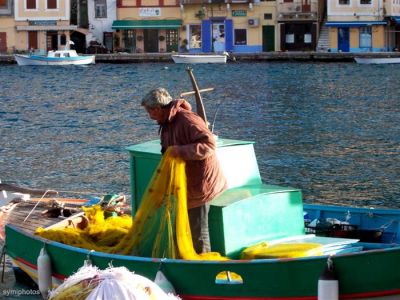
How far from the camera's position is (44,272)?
441 inches

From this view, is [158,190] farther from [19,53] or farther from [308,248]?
[19,53]

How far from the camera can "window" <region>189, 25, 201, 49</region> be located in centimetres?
8650

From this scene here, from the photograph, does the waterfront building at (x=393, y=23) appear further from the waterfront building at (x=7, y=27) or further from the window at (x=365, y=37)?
the waterfront building at (x=7, y=27)

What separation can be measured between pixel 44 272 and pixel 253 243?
7.36 ft

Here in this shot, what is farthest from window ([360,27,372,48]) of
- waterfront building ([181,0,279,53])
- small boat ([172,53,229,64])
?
small boat ([172,53,229,64])

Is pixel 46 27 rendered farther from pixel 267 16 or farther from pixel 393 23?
pixel 393 23

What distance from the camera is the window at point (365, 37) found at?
8462 cm

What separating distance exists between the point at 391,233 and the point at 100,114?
111 ft

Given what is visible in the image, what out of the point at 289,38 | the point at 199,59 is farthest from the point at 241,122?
the point at 289,38

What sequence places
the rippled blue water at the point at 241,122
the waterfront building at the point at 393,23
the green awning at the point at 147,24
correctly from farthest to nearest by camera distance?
the green awning at the point at 147,24
the waterfront building at the point at 393,23
the rippled blue water at the point at 241,122

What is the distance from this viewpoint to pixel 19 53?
8681 centimetres

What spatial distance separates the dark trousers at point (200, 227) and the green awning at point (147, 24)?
248 ft

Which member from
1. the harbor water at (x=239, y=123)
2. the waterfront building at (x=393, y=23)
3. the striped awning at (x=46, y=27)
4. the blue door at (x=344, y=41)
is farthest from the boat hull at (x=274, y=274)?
the striped awning at (x=46, y=27)

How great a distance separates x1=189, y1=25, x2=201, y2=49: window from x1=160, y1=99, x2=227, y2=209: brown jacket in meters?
76.6
